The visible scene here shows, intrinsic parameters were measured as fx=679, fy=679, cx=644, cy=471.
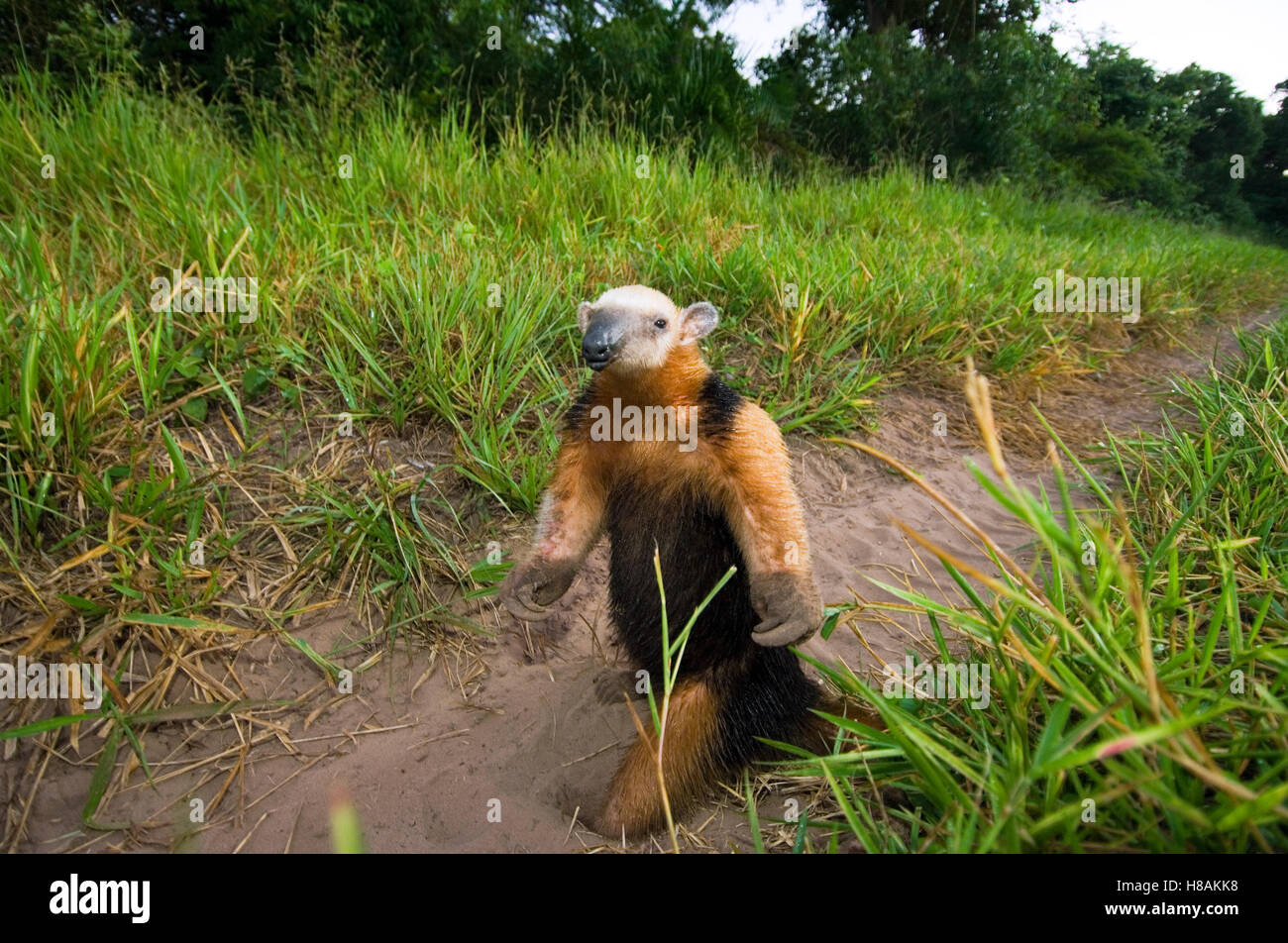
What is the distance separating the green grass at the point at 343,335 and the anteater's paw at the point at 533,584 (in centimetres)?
58

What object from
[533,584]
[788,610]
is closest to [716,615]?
[788,610]

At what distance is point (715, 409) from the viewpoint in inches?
78.5

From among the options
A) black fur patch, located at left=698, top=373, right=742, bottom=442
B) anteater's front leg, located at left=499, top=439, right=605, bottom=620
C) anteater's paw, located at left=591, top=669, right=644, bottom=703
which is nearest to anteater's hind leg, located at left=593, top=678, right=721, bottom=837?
anteater's paw, located at left=591, top=669, right=644, bottom=703

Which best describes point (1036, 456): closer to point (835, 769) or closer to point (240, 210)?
point (835, 769)

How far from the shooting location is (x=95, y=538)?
2471 millimetres

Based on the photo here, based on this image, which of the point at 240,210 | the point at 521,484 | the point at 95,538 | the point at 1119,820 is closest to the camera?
the point at 1119,820

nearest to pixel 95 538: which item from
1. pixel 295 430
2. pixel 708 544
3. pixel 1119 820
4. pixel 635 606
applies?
pixel 295 430

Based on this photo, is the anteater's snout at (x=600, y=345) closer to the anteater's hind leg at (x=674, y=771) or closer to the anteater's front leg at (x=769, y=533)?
the anteater's front leg at (x=769, y=533)

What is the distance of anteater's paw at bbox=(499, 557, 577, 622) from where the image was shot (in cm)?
213

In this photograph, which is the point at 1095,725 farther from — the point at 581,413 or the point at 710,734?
the point at 581,413

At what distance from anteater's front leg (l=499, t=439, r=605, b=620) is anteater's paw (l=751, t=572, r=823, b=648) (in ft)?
2.02

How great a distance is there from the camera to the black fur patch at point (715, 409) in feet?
6.41

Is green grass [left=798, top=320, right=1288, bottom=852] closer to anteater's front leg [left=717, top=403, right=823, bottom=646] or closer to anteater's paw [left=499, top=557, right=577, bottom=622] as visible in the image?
anteater's front leg [left=717, top=403, right=823, bottom=646]
